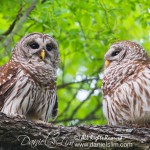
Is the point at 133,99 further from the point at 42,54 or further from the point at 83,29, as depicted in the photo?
the point at 83,29

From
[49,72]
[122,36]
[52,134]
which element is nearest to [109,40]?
[122,36]

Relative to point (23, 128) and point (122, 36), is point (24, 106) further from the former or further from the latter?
point (122, 36)

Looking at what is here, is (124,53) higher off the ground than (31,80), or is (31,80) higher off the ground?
(124,53)

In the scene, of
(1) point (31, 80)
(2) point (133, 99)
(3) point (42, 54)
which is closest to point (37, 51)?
(3) point (42, 54)

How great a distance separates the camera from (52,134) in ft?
21.4

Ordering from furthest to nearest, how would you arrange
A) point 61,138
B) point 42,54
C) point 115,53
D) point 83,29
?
1. point 83,29
2. point 115,53
3. point 42,54
4. point 61,138

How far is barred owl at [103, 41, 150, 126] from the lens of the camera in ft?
24.2

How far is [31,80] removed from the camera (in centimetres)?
764

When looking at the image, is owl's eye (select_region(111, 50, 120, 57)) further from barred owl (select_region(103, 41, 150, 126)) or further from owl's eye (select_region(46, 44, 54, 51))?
owl's eye (select_region(46, 44, 54, 51))

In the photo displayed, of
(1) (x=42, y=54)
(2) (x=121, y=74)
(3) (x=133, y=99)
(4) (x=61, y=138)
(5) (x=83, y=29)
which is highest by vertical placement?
(5) (x=83, y=29)

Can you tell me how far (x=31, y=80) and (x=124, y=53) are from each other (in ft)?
5.10

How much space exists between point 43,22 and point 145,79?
270 cm

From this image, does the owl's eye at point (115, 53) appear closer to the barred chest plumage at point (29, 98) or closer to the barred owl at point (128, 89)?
the barred owl at point (128, 89)

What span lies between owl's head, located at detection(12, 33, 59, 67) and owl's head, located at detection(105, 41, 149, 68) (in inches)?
33.4
